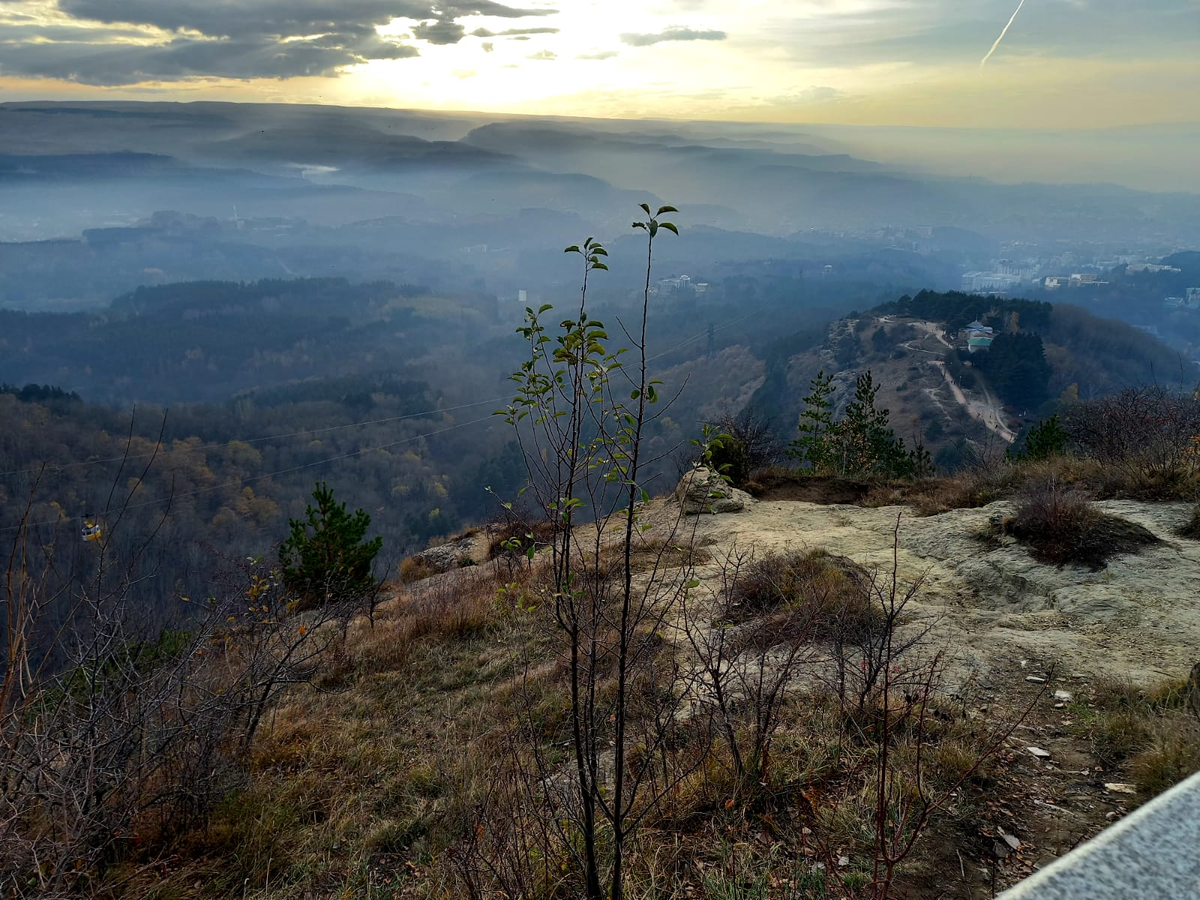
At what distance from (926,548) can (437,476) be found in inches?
2939

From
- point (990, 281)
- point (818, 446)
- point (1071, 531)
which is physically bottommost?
point (818, 446)

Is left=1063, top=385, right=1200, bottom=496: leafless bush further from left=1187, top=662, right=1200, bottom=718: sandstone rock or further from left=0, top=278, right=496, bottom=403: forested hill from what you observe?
left=0, top=278, right=496, bottom=403: forested hill

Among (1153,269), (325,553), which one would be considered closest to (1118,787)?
(325,553)

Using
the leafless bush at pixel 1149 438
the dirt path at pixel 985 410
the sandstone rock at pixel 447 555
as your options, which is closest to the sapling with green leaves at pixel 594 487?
the leafless bush at pixel 1149 438

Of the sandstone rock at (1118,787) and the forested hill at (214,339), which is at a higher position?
the sandstone rock at (1118,787)

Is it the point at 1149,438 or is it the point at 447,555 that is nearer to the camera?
the point at 1149,438

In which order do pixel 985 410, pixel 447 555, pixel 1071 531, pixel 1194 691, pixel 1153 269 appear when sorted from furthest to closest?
pixel 1153 269 → pixel 985 410 → pixel 447 555 → pixel 1071 531 → pixel 1194 691

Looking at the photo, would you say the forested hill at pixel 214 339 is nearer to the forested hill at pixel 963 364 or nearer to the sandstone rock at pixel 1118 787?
the forested hill at pixel 963 364

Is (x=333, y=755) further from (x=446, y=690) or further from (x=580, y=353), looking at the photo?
(x=580, y=353)

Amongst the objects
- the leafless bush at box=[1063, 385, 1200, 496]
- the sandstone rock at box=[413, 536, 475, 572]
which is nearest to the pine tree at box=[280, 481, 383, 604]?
the sandstone rock at box=[413, 536, 475, 572]

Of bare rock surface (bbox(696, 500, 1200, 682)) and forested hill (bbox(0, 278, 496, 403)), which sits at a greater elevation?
bare rock surface (bbox(696, 500, 1200, 682))

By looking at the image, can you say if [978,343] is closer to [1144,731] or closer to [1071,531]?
[1071,531]

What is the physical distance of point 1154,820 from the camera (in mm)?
689

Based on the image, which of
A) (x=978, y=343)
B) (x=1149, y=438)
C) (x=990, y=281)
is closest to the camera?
(x=1149, y=438)
